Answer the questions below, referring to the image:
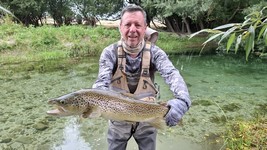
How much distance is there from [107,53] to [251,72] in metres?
10.0

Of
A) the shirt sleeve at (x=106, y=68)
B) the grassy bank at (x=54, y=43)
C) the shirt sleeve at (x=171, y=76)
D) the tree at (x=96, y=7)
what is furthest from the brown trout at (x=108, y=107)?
the tree at (x=96, y=7)

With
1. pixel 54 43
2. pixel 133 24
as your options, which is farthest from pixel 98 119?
pixel 54 43

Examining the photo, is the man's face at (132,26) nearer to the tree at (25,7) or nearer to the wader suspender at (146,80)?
the wader suspender at (146,80)

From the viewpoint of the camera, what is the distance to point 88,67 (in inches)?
500

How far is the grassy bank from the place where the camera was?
15.1 meters

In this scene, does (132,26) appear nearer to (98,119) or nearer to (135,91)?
(135,91)

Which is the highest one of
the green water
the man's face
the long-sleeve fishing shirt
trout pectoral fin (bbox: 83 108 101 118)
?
the man's face

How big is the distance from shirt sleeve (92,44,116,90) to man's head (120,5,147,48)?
8.0 inches

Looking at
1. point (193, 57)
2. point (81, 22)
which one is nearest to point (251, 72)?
point (193, 57)

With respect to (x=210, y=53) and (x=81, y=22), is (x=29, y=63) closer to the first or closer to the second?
(x=210, y=53)

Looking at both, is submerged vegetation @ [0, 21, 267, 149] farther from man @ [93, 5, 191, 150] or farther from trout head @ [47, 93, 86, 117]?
trout head @ [47, 93, 86, 117]

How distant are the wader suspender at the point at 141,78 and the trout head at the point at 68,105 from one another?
747mm

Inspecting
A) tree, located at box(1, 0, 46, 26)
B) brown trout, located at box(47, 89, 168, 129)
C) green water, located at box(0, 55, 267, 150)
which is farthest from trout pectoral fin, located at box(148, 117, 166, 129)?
tree, located at box(1, 0, 46, 26)

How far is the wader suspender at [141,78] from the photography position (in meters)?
2.63
